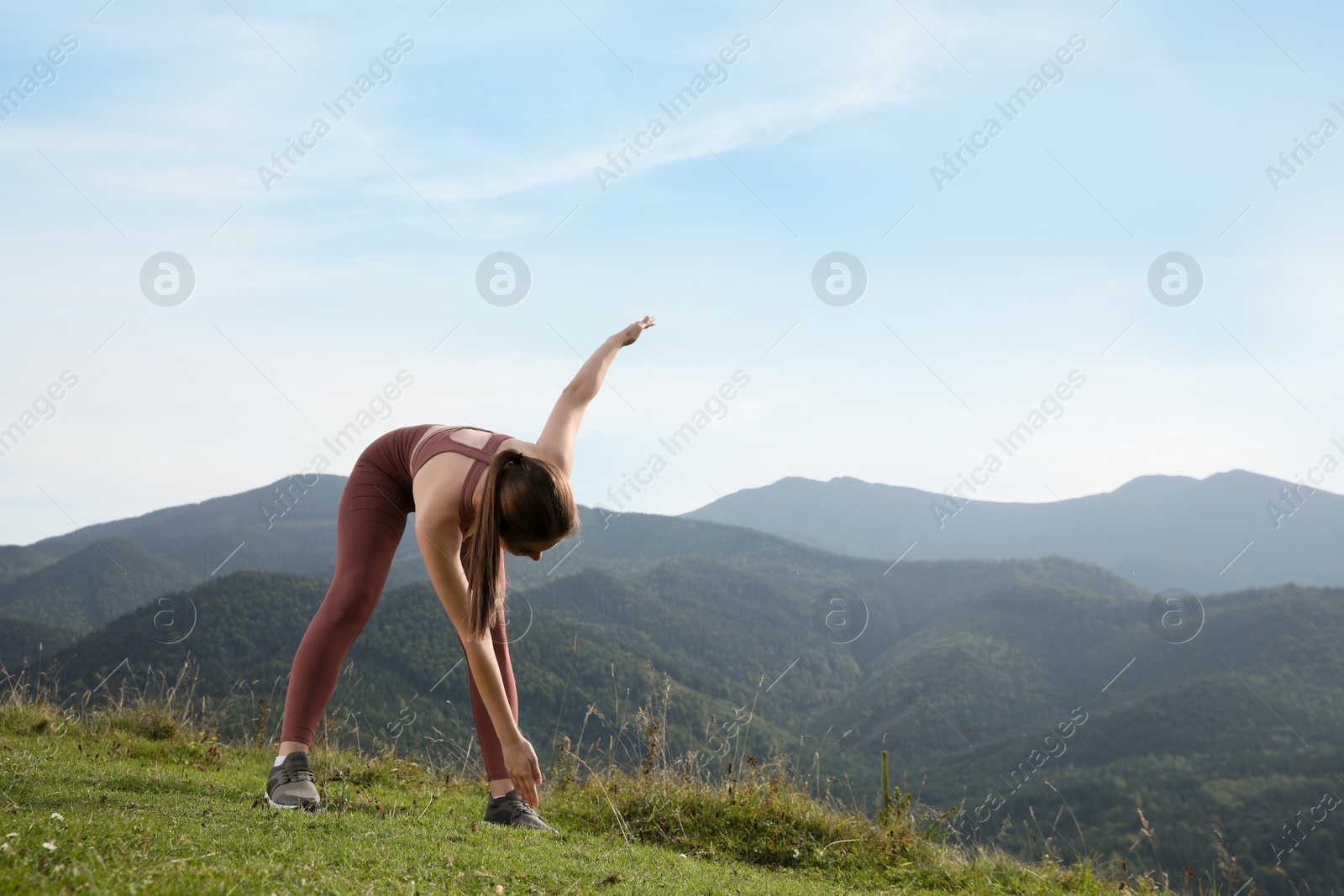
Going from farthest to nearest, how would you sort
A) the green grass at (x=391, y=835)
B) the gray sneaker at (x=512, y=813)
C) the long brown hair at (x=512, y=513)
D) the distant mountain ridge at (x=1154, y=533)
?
the distant mountain ridge at (x=1154, y=533), the gray sneaker at (x=512, y=813), the long brown hair at (x=512, y=513), the green grass at (x=391, y=835)

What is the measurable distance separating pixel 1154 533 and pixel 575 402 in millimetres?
195593

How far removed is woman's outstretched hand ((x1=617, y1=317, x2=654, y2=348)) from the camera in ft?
11.6

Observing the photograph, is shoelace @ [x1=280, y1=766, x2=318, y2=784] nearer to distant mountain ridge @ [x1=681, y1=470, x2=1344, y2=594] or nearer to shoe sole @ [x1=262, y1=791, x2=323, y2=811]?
shoe sole @ [x1=262, y1=791, x2=323, y2=811]

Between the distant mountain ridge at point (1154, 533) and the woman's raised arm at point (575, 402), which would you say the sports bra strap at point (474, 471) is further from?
the distant mountain ridge at point (1154, 533)

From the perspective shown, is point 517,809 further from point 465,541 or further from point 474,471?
point 474,471

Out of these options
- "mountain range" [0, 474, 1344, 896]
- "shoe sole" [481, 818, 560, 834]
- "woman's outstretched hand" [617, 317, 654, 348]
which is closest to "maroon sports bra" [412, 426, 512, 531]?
"woman's outstretched hand" [617, 317, 654, 348]

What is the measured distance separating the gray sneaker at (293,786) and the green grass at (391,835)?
10cm

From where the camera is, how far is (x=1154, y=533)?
170 m

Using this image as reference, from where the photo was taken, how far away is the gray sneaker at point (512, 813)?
10.9ft

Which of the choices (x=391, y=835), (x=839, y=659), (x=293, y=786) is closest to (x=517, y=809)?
(x=391, y=835)

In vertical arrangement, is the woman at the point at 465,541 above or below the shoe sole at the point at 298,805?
above

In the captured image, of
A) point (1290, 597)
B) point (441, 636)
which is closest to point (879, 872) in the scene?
point (441, 636)

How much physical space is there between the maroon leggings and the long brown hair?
1.68 feet

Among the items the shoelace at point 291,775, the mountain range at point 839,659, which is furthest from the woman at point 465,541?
the mountain range at point 839,659
